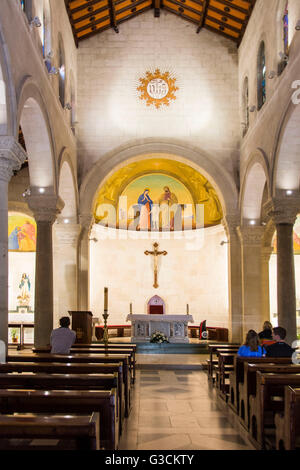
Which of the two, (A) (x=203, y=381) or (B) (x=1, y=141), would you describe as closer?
(B) (x=1, y=141)

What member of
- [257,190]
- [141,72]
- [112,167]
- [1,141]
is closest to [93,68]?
A: [141,72]

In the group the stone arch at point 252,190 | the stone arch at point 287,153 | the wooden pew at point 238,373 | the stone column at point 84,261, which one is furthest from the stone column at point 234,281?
the wooden pew at point 238,373

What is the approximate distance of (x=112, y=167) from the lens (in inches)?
719

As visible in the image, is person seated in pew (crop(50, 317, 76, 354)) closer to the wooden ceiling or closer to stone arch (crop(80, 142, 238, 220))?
stone arch (crop(80, 142, 238, 220))

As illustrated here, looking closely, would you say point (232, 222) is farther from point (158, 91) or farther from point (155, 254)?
point (155, 254)

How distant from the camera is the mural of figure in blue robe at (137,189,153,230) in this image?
23.9 metres

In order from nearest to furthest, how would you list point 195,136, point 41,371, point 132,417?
1. point 41,371
2. point 132,417
3. point 195,136

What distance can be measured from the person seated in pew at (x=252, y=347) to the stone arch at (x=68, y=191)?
9.71m

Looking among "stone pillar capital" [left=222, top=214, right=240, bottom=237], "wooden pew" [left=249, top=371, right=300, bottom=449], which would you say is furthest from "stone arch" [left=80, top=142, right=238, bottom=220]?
"wooden pew" [left=249, top=371, right=300, bottom=449]

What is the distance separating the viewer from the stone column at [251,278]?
17.5m

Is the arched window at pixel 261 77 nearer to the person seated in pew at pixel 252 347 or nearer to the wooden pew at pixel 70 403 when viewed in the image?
the person seated in pew at pixel 252 347

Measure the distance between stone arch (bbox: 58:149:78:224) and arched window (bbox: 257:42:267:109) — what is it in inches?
246
